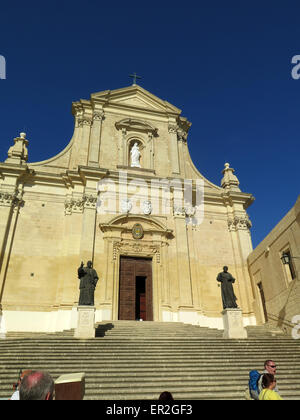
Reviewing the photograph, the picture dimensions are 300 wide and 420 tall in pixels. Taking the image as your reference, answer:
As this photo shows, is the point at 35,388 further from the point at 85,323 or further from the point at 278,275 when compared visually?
the point at 278,275

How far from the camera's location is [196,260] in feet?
59.3

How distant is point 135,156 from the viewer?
819 inches

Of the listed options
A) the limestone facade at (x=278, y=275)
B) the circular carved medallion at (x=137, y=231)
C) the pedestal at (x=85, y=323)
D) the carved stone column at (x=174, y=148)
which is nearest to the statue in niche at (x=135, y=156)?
the carved stone column at (x=174, y=148)

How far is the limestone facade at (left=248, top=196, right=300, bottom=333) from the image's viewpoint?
13.7 m

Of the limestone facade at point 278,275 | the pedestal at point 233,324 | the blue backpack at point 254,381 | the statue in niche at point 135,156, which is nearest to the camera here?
the blue backpack at point 254,381

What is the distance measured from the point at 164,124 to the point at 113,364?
1761 centimetres

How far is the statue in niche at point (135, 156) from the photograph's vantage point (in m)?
20.5

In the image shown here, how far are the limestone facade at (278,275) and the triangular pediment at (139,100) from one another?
1195 centimetres

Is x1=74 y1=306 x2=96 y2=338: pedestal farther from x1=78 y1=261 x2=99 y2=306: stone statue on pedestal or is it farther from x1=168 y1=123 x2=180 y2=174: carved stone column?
x1=168 y1=123 x2=180 y2=174: carved stone column

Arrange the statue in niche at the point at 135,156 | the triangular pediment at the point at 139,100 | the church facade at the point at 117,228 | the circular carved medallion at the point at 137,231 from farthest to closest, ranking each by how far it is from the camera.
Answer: the triangular pediment at the point at 139,100 < the statue in niche at the point at 135,156 < the circular carved medallion at the point at 137,231 < the church facade at the point at 117,228

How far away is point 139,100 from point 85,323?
1706 cm

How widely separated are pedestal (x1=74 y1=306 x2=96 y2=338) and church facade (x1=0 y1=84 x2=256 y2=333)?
144 inches

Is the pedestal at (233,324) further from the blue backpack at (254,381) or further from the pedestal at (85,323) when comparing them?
the blue backpack at (254,381)

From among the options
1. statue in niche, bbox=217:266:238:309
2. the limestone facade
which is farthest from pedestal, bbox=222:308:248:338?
the limestone facade
